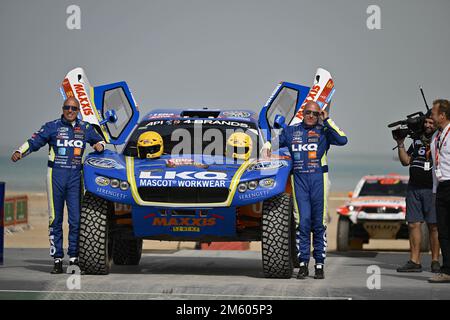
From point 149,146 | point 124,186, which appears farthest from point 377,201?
point 124,186

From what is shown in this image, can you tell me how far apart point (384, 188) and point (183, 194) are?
10298 millimetres

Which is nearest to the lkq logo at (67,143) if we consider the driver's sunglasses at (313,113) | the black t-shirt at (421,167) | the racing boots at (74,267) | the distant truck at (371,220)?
the racing boots at (74,267)

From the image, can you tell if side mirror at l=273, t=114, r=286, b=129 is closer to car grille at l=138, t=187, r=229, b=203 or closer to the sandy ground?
car grille at l=138, t=187, r=229, b=203

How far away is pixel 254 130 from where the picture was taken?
14039 mm

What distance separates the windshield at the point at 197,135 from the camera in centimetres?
1361

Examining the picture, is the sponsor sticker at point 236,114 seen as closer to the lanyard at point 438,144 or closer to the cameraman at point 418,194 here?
the cameraman at point 418,194

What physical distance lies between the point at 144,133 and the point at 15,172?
205 ft

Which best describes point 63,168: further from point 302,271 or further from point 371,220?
point 371,220

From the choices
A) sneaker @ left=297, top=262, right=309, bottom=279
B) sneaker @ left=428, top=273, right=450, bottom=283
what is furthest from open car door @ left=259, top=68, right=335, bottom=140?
sneaker @ left=428, top=273, right=450, bottom=283

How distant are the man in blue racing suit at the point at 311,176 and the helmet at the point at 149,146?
1.46 metres

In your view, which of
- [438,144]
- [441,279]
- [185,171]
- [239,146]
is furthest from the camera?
[239,146]

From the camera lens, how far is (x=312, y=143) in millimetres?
12883
